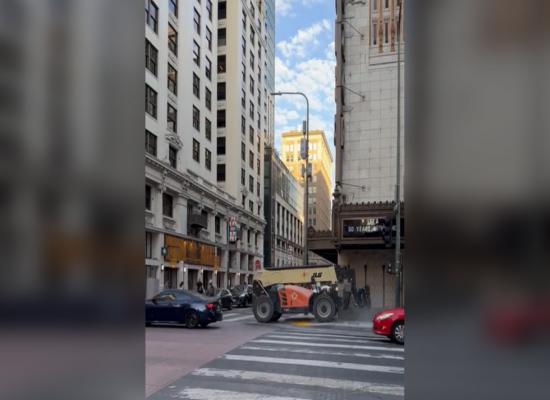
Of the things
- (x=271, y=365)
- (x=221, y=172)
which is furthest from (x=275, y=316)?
(x=221, y=172)

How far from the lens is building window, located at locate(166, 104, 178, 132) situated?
34194mm

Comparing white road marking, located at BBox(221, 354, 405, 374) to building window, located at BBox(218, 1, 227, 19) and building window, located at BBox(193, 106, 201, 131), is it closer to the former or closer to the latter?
building window, located at BBox(193, 106, 201, 131)

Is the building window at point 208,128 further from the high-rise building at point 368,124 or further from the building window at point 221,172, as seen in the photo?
the high-rise building at point 368,124

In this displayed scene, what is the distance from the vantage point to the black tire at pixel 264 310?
19.0m

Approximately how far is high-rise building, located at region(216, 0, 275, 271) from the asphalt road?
3576 cm

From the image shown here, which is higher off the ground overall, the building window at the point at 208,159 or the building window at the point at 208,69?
the building window at the point at 208,69

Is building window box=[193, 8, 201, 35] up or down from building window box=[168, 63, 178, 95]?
up

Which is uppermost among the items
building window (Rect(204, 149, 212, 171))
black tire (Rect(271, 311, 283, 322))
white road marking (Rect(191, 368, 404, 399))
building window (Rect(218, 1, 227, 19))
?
building window (Rect(218, 1, 227, 19))

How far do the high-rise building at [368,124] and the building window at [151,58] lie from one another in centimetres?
1262

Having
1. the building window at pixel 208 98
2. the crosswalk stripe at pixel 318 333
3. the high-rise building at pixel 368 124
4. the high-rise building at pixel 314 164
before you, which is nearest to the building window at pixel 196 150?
the building window at pixel 208 98

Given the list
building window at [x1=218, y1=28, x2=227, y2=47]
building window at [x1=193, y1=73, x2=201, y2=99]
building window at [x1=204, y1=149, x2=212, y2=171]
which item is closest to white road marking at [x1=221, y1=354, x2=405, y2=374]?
building window at [x1=193, y1=73, x2=201, y2=99]
